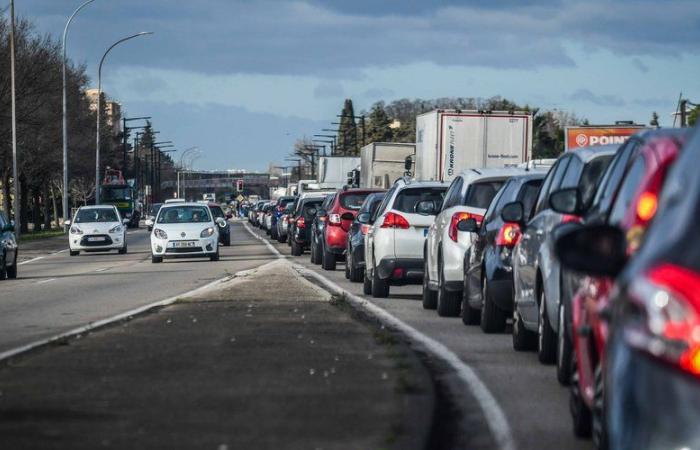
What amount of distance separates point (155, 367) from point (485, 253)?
4.85m

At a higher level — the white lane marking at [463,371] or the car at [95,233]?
the white lane marking at [463,371]

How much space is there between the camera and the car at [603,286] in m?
6.00

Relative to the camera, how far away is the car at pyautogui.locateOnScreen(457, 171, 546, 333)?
→ 13.9m

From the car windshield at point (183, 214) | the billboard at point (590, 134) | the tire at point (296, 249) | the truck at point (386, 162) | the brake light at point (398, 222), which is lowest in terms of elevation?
the tire at point (296, 249)

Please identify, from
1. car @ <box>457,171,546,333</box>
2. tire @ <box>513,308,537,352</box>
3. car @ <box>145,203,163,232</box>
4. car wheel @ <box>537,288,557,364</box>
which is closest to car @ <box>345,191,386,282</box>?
car @ <box>457,171,546,333</box>

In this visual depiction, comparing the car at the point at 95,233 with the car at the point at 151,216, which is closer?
the car at the point at 95,233

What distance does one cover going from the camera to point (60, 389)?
371 inches

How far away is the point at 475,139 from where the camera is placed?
36.6 meters

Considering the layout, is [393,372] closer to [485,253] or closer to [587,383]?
A: [587,383]

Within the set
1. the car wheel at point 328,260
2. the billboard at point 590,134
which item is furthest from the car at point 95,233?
the billboard at point 590,134

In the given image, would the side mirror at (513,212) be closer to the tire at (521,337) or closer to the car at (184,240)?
the tire at (521,337)

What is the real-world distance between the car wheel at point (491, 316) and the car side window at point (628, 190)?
7332 millimetres

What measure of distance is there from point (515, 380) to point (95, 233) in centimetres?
3699

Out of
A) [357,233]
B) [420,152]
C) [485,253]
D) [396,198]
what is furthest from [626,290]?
[420,152]
